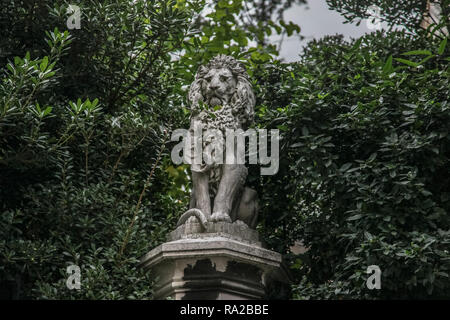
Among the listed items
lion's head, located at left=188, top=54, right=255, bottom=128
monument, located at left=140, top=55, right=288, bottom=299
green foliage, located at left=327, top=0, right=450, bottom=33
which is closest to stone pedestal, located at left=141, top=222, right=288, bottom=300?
monument, located at left=140, top=55, right=288, bottom=299

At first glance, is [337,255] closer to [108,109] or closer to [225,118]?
[225,118]

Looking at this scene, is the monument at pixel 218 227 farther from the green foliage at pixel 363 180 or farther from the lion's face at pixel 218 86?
the green foliage at pixel 363 180

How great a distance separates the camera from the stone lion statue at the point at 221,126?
25.6 ft

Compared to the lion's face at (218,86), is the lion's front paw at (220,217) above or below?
below

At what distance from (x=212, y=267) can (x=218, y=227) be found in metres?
0.44

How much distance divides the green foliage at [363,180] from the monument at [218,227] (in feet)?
2.31

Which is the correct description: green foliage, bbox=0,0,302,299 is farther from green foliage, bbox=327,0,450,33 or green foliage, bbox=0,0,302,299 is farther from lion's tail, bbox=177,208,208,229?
green foliage, bbox=327,0,450,33

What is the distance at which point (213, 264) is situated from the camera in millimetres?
7285

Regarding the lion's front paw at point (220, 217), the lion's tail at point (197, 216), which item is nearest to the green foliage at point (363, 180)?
the lion's front paw at point (220, 217)

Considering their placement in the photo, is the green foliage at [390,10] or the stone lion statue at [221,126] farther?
the green foliage at [390,10]

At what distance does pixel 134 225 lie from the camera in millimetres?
8242

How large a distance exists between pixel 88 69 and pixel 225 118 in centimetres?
230

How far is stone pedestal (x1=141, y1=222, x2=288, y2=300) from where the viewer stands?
7262 millimetres
